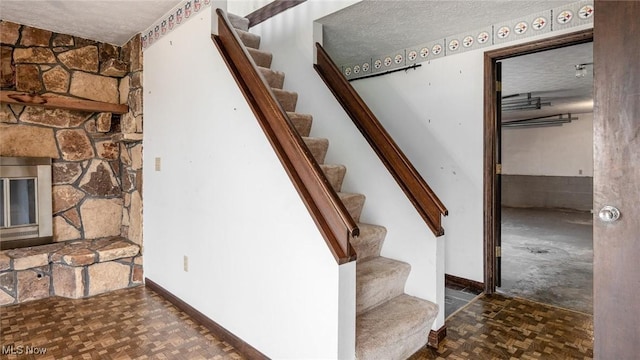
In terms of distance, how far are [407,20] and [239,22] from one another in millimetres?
1675

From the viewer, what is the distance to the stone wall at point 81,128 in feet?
10.2

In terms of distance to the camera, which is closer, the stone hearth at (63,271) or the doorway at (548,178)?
the stone hearth at (63,271)

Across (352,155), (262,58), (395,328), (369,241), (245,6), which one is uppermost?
(245,6)

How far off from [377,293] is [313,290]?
0.64m

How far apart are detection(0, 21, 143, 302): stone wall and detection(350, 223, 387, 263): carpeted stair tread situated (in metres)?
2.17

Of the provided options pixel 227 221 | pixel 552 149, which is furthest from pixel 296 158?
pixel 552 149

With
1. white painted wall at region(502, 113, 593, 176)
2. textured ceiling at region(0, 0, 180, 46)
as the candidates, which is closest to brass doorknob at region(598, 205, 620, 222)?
textured ceiling at region(0, 0, 180, 46)

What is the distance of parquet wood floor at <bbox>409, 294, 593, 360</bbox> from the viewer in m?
2.12

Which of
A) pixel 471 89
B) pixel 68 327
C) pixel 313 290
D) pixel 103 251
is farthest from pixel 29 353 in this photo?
pixel 471 89

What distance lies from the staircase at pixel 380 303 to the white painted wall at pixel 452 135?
3.84 feet

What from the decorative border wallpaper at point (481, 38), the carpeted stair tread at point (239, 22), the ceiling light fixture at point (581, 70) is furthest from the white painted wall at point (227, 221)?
the ceiling light fixture at point (581, 70)

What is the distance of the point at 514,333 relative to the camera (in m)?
2.37

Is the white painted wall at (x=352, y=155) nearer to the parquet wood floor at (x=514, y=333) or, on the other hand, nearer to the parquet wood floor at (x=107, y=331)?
the parquet wood floor at (x=514, y=333)

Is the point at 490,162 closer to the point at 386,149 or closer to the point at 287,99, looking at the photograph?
the point at 386,149
